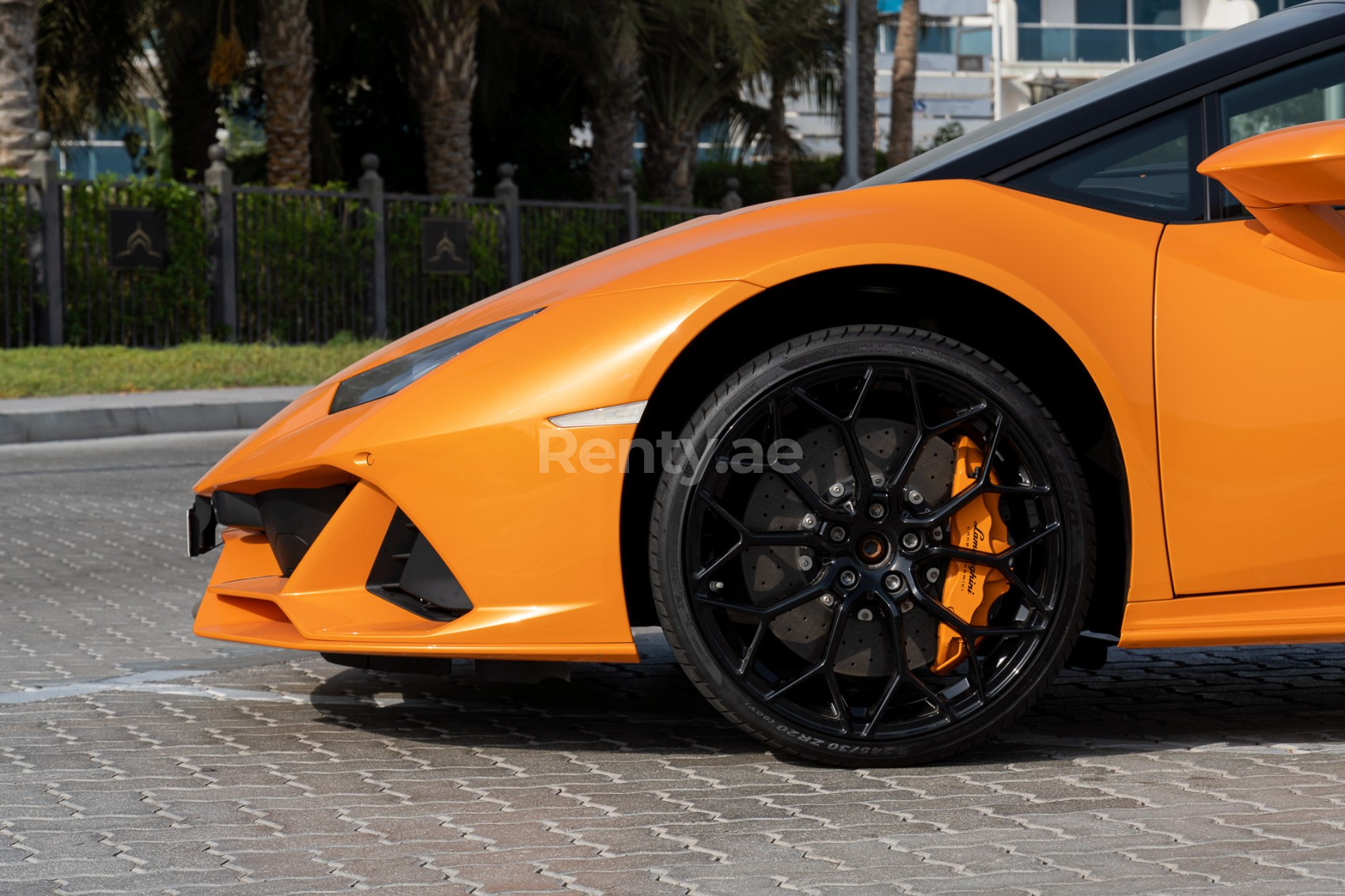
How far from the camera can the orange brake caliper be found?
3139 mm

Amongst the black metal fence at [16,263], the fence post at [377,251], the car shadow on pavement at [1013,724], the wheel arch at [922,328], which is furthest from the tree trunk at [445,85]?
the wheel arch at [922,328]

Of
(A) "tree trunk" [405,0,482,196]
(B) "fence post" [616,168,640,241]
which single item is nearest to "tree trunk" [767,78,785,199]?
(B) "fence post" [616,168,640,241]

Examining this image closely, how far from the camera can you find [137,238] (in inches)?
642

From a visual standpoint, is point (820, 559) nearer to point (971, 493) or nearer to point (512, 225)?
point (971, 493)

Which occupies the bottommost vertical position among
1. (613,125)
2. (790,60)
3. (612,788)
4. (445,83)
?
(612,788)

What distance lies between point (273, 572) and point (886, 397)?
1302 mm

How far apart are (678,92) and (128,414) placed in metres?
15.0

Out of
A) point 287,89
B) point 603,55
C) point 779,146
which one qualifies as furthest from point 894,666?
point 779,146

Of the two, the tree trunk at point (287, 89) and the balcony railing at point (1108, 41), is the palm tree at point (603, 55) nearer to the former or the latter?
the tree trunk at point (287, 89)

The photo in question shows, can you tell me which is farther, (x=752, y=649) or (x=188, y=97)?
(x=188, y=97)

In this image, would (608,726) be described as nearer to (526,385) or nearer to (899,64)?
(526,385)

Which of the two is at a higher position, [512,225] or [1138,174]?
[512,225]

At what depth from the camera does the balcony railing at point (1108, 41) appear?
158 feet

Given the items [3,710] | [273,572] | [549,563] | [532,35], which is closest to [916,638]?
[549,563]
